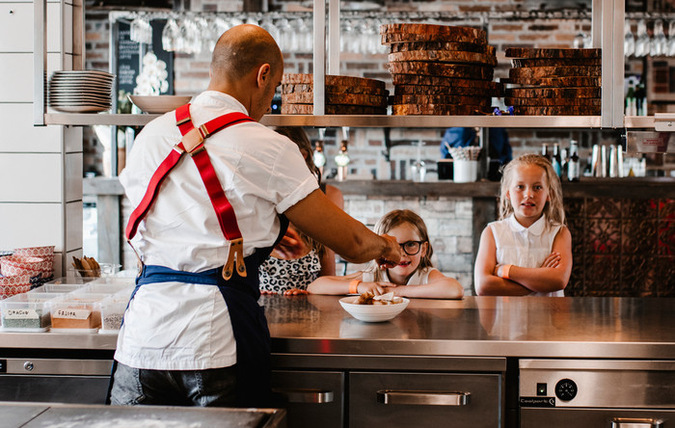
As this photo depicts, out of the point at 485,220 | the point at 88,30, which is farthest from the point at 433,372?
A: the point at 88,30

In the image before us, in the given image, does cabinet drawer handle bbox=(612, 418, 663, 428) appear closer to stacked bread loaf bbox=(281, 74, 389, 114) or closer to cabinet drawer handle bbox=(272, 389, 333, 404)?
cabinet drawer handle bbox=(272, 389, 333, 404)

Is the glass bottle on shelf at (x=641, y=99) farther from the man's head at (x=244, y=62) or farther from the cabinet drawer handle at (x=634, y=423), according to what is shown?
the man's head at (x=244, y=62)

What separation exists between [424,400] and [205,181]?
96cm

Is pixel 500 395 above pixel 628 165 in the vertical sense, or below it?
below

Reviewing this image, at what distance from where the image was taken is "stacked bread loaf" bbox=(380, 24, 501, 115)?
2756mm

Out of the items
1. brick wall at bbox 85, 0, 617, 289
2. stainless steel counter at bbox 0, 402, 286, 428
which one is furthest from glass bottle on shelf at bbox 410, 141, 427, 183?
stainless steel counter at bbox 0, 402, 286, 428

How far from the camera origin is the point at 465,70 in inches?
110

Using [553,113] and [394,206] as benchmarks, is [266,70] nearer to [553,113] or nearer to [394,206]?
[553,113]

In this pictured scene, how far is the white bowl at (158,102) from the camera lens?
284 centimetres

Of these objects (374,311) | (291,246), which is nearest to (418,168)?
(291,246)

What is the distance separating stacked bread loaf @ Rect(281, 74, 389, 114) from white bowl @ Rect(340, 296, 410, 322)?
722mm

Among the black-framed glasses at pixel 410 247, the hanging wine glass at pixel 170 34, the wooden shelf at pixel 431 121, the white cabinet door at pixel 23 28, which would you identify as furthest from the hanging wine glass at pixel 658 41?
the white cabinet door at pixel 23 28

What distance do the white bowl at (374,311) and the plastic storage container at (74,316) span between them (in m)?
0.84

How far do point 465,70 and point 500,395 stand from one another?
116cm
